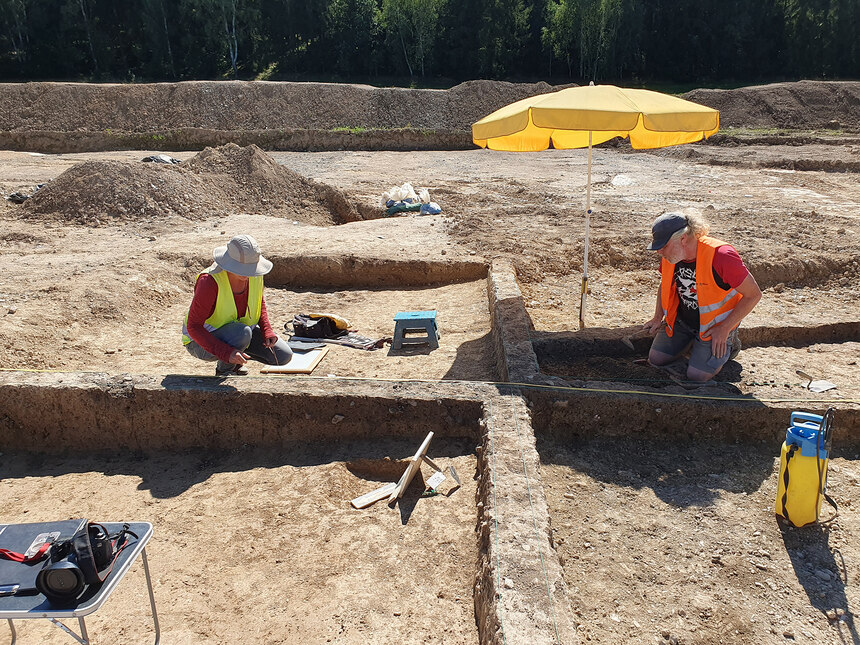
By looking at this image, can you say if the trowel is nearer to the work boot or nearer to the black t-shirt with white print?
the black t-shirt with white print

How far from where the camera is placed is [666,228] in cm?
432

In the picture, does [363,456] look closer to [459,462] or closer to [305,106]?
[459,462]

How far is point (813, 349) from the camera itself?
551cm

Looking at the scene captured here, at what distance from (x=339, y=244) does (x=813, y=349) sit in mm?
5785

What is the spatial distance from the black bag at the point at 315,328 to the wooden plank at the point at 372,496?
249 centimetres

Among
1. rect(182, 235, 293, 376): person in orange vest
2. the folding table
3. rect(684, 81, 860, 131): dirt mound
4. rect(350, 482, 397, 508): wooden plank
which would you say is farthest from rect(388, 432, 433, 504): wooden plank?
rect(684, 81, 860, 131): dirt mound

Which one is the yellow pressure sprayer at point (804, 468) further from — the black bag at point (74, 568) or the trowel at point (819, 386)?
the black bag at point (74, 568)

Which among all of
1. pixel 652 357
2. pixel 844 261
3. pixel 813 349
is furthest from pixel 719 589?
pixel 844 261

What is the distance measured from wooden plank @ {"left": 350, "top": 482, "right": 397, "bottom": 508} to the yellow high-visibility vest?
1903 millimetres

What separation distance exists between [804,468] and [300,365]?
3.71 m

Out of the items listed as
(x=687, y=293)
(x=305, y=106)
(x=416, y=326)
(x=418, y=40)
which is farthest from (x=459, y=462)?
(x=418, y=40)

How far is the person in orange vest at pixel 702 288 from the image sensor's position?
165 inches

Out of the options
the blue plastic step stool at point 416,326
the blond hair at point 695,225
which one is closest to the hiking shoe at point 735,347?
the blond hair at point 695,225

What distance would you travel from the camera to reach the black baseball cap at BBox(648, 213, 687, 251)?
432 centimetres
